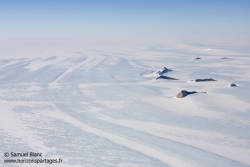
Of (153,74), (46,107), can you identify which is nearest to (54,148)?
(46,107)

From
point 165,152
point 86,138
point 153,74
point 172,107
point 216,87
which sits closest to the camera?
point 165,152

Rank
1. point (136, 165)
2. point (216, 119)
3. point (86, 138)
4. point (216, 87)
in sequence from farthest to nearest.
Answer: point (216, 87) → point (216, 119) → point (86, 138) → point (136, 165)

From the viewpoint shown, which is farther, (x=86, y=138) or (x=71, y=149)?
(x=86, y=138)

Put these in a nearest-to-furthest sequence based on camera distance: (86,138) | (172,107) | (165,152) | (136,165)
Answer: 1. (136,165)
2. (165,152)
3. (86,138)
4. (172,107)

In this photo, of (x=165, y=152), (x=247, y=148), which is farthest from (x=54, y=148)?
(x=247, y=148)

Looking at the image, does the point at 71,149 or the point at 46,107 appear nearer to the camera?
the point at 71,149

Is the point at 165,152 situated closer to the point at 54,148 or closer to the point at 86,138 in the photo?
the point at 86,138

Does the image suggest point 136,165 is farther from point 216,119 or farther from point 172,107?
point 172,107

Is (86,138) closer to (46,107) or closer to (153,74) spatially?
(46,107)

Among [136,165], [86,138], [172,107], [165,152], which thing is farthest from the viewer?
[172,107]
